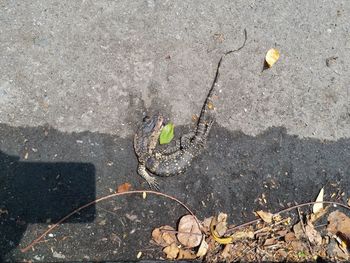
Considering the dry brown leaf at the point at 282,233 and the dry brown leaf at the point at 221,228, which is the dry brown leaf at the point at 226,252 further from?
the dry brown leaf at the point at 282,233

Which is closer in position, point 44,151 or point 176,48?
point 44,151

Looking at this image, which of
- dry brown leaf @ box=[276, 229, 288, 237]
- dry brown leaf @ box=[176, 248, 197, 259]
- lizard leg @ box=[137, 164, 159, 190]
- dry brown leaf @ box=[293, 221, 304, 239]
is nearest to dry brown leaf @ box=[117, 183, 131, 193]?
lizard leg @ box=[137, 164, 159, 190]

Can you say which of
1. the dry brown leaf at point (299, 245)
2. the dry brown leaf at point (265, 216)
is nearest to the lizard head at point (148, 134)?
the dry brown leaf at point (265, 216)

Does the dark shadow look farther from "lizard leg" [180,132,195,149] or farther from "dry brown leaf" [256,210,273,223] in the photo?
"dry brown leaf" [256,210,273,223]

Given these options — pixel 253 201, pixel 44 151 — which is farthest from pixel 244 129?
pixel 44 151

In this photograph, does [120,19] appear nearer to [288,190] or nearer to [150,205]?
[150,205]

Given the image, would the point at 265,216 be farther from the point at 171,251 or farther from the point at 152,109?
the point at 152,109
